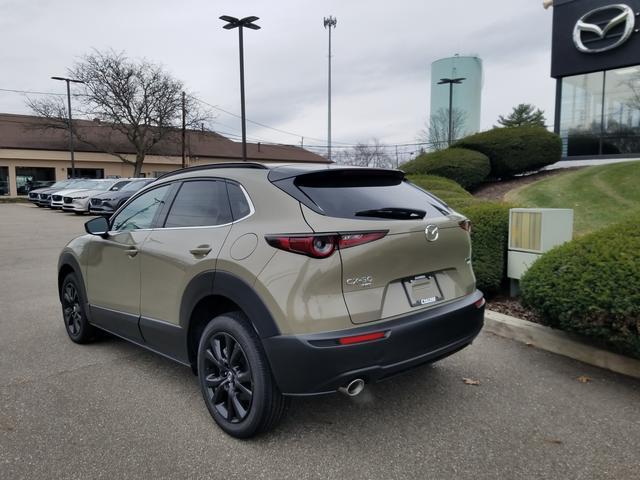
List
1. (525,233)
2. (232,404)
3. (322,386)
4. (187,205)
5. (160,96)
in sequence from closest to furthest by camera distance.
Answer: (322,386) < (232,404) < (187,205) < (525,233) < (160,96)

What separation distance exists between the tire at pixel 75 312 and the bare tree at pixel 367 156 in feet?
168

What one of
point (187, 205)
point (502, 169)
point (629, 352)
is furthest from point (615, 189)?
point (187, 205)

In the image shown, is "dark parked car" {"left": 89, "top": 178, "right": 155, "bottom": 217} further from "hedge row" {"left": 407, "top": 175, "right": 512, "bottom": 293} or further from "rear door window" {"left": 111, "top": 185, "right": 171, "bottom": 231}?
"hedge row" {"left": 407, "top": 175, "right": 512, "bottom": 293}

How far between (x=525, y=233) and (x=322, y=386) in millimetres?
3688

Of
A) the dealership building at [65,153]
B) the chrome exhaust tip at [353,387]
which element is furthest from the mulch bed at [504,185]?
the dealership building at [65,153]

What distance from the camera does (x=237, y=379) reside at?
9.71ft

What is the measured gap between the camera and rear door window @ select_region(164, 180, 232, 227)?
10.6 ft

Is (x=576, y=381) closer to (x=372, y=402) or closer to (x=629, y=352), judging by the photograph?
(x=629, y=352)

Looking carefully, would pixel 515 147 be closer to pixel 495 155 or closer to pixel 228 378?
pixel 495 155

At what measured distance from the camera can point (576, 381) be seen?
12.3 ft

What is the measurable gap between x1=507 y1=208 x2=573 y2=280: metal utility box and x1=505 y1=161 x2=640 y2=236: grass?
13.6 ft

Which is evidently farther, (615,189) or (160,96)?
(160,96)

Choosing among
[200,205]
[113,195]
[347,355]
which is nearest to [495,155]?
[200,205]

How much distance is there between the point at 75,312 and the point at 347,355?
344 centimetres
